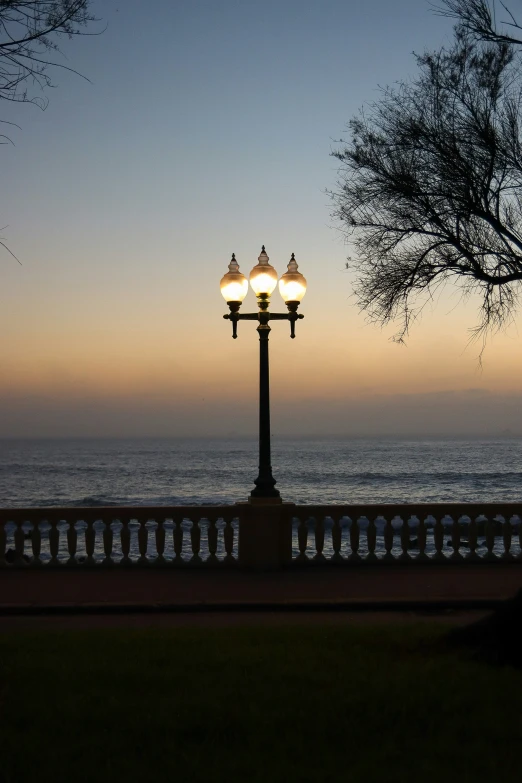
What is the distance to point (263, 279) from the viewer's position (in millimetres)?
12172

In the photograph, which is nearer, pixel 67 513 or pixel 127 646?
pixel 127 646

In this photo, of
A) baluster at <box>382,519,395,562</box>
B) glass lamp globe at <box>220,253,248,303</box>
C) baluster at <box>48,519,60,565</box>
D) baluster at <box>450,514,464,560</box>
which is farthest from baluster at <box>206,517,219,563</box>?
baluster at <box>450,514,464,560</box>

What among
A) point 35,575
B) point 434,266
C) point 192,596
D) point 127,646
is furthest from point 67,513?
point 434,266

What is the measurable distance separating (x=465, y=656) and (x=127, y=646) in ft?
9.98

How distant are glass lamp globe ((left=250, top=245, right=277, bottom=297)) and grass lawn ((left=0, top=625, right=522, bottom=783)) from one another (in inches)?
252

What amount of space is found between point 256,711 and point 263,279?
8088mm

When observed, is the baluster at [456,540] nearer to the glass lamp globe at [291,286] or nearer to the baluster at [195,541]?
the baluster at [195,541]

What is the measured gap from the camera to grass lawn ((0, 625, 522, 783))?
14.1 feet

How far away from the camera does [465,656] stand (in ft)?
21.0

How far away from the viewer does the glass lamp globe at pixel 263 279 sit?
480 inches

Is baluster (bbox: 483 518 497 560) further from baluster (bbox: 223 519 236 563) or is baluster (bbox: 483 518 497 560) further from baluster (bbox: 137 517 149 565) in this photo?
baluster (bbox: 137 517 149 565)

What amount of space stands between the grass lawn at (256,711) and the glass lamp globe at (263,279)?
6391mm

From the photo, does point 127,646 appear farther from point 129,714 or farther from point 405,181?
point 405,181

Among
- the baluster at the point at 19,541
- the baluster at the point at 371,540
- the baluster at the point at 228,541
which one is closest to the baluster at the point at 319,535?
the baluster at the point at 371,540
